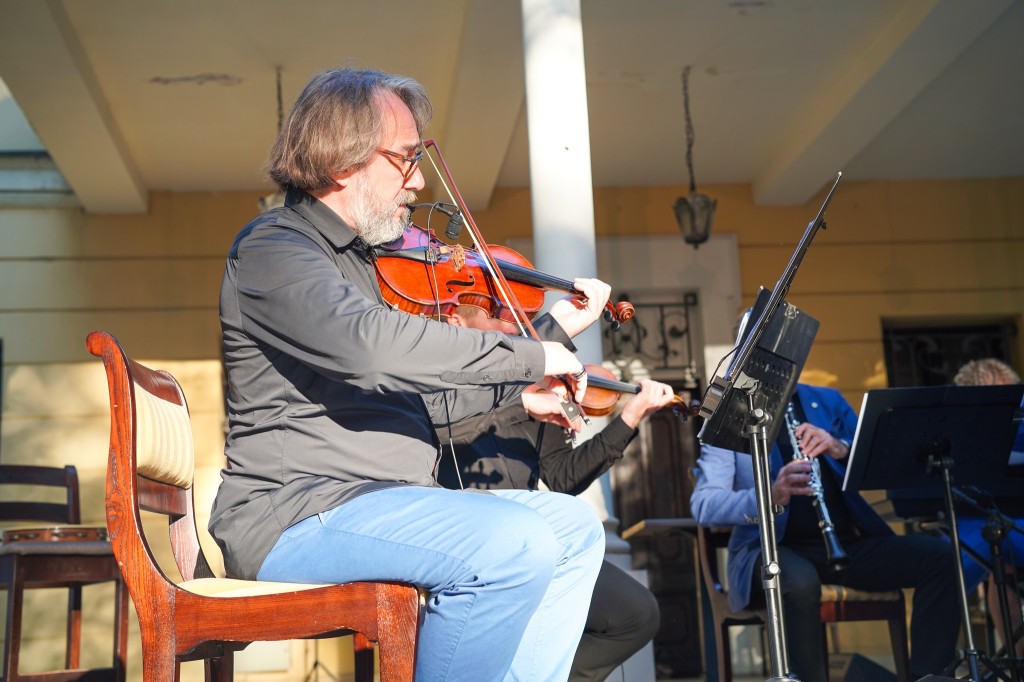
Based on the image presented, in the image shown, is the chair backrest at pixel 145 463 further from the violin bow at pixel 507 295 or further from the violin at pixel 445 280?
the violin bow at pixel 507 295

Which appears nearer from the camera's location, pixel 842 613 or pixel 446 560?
pixel 446 560

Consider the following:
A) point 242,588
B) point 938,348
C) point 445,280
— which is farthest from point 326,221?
point 938,348

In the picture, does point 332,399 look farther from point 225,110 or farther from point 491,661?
point 225,110

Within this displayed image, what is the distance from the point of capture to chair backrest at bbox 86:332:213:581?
1.52 meters

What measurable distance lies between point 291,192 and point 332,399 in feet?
1.58

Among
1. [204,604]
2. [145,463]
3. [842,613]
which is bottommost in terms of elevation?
[842,613]

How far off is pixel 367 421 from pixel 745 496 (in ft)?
6.00

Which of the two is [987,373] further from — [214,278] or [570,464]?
[214,278]

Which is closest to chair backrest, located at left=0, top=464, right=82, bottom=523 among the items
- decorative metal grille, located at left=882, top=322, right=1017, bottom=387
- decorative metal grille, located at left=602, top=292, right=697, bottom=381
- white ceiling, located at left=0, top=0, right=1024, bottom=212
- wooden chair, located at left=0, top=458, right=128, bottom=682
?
wooden chair, located at left=0, top=458, right=128, bottom=682

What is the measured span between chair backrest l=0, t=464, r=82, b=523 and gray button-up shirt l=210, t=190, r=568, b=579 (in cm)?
237

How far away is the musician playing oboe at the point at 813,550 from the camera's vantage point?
2928 millimetres

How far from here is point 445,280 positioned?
218cm

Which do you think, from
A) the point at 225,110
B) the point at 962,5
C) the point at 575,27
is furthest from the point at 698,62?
the point at 225,110

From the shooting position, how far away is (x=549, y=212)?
334 centimetres
